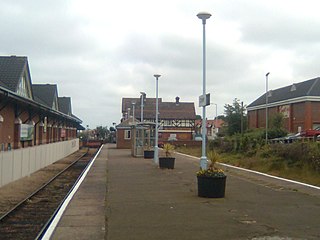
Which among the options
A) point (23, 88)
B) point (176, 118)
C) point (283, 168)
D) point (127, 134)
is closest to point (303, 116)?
point (127, 134)

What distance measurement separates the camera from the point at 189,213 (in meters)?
9.73

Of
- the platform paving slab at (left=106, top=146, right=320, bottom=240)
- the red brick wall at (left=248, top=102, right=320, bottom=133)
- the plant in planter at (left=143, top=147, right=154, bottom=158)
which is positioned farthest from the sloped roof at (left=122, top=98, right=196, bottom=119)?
the platform paving slab at (left=106, top=146, right=320, bottom=240)

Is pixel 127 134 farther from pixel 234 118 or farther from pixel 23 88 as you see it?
pixel 23 88

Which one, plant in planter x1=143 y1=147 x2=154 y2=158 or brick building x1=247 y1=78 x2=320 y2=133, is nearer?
plant in planter x1=143 y1=147 x2=154 y2=158

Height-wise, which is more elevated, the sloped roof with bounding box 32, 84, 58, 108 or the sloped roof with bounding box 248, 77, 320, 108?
the sloped roof with bounding box 248, 77, 320, 108

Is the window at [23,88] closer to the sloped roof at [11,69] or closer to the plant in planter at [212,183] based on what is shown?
the sloped roof at [11,69]

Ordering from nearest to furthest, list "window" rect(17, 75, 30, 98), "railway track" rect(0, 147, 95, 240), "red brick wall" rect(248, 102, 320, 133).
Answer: "railway track" rect(0, 147, 95, 240) < "window" rect(17, 75, 30, 98) < "red brick wall" rect(248, 102, 320, 133)

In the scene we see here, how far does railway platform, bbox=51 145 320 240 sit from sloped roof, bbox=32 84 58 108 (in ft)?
113

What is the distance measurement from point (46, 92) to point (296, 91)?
34.8 metres

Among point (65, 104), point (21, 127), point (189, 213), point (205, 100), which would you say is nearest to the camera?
Result: point (189, 213)

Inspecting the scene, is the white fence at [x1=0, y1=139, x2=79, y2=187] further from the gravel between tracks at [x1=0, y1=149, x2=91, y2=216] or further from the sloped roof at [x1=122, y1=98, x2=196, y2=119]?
the sloped roof at [x1=122, y1=98, x2=196, y2=119]

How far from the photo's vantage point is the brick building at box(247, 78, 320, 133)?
60.6m

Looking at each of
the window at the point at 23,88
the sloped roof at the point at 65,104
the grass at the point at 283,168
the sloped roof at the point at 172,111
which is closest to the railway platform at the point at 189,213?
the grass at the point at 283,168

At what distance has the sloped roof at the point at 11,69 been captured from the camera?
31703 mm
